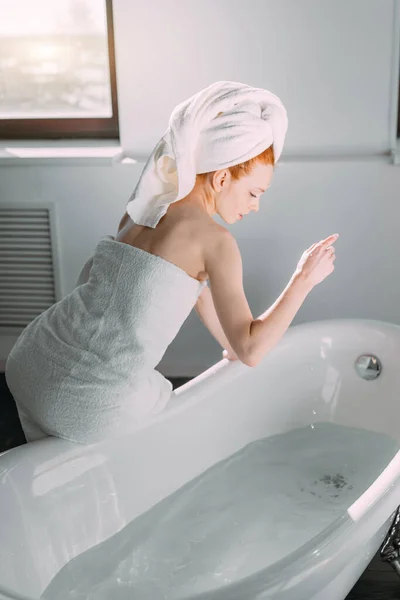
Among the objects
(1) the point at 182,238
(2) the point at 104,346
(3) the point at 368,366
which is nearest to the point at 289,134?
(3) the point at 368,366

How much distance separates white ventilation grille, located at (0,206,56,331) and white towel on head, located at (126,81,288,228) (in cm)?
117

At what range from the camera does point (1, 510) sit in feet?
5.51

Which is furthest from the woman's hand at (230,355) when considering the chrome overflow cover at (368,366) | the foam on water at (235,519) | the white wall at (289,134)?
the white wall at (289,134)

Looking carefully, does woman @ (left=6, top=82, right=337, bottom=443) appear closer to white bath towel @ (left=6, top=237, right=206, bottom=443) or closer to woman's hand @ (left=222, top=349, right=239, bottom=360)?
white bath towel @ (left=6, top=237, right=206, bottom=443)

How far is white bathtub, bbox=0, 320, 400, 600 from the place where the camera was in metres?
1.51

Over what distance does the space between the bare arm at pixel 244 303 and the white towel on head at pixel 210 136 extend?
0.17 m

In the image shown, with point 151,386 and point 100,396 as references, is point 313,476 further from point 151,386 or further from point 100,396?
point 100,396

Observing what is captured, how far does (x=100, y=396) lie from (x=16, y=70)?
1.79 metres

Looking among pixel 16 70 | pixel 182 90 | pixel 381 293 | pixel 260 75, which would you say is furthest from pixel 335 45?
pixel 16 70

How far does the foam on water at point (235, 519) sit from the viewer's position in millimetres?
1829

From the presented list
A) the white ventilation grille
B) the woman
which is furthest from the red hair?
the white ventilation grille

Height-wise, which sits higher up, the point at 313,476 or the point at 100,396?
the point at 100,396

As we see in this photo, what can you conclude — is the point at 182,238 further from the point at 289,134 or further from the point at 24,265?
the point at 24,265

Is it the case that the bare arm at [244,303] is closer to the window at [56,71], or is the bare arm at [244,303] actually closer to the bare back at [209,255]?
the bare back at [209,255]
